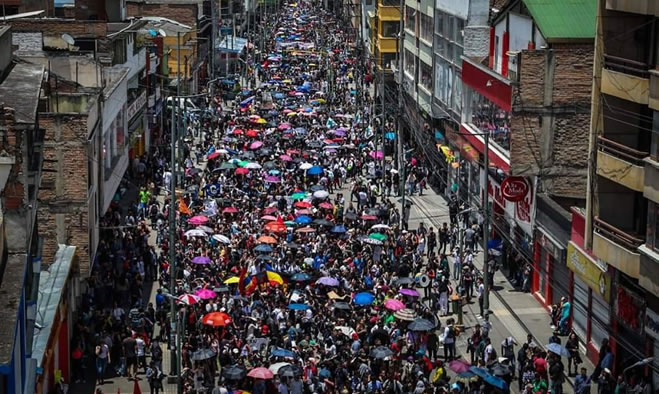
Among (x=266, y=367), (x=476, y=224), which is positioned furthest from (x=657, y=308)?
(x=476, y=224)

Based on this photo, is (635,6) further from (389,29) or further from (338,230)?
(389,29)

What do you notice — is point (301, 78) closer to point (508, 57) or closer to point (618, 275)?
point (508, 57)

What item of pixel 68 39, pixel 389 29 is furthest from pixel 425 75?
pixel 68 39

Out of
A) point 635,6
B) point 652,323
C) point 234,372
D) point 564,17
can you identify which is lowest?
point 234,372

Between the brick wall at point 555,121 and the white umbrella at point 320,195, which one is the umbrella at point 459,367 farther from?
→ the white umbrella at point 320,195

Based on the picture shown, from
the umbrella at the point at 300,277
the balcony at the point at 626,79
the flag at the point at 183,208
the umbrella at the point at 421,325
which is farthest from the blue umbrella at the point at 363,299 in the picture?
the flag at the point at 183,208

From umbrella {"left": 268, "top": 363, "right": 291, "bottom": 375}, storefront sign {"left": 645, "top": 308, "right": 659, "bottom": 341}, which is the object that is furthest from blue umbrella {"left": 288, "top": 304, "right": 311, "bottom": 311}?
storefront sign {"left": 645, "top": 308, "right": 659, "bottom": 341}

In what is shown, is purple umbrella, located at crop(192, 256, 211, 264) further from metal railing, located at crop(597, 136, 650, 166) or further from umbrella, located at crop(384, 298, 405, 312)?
metal railing, located at crop(597, 136, 650, 166)
